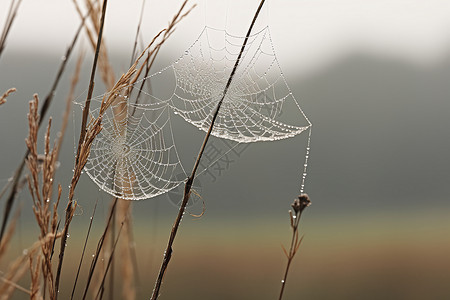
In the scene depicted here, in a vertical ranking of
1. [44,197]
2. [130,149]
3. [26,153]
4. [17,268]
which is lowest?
[17,268]

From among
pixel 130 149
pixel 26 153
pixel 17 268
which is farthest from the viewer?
pixel 130 149

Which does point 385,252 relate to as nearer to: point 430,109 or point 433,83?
point 430,109

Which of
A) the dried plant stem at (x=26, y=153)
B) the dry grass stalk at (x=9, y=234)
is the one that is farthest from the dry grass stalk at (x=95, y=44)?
the dry grass stalk at (x=9, y=234)

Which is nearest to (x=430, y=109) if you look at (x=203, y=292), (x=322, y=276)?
(x=322, y=276)

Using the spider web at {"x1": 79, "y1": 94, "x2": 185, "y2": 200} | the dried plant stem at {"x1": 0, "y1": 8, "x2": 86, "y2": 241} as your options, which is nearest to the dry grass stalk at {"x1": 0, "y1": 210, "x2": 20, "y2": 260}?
the dried plant stem at {"x1": 0, "y1": 8, "x2": 86, "y2": 241}

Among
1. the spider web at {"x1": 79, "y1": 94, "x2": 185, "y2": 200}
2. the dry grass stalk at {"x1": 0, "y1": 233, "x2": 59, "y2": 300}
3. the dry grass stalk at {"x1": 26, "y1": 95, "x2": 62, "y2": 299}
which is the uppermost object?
the spider web at {"x1": 79, "y1": 94, "x2": 185, "y2": 200}

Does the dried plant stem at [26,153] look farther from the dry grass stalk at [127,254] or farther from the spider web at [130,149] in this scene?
the dry grass stalk at [127,254]

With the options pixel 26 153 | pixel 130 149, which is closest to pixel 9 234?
pixel 26 153

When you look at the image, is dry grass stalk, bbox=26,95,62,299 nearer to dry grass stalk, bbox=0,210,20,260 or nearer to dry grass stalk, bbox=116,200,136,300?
dry grass stalk, bbox=0,210,20,260

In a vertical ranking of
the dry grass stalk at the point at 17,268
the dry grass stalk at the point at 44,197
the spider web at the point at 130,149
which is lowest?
the dry grass stalk at the point at 17,268

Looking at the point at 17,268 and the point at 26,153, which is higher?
the point at 26,153

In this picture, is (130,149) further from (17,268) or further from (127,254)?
(17,268)
